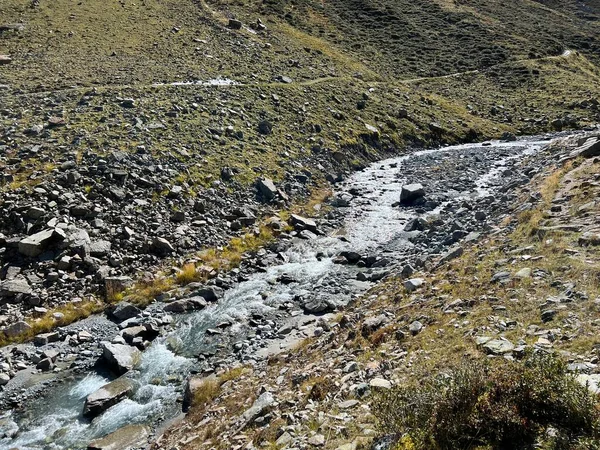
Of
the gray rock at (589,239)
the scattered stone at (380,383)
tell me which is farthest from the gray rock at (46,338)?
the gray rock at (589,239)

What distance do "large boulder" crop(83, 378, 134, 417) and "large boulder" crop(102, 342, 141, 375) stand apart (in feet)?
2.06

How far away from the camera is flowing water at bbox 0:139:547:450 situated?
14.3 m

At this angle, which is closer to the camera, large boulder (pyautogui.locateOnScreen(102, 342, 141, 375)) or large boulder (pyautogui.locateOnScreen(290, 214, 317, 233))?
large boulder (pyautogui.locateOnScreen(102, 342, 141, 375))

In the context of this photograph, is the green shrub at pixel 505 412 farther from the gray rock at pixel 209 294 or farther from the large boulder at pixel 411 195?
the large boulder at pixel 411 195

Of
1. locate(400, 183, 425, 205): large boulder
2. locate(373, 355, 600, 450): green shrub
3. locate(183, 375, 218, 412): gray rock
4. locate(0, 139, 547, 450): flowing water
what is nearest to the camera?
locate(373, 355, 600, 450): green shrub

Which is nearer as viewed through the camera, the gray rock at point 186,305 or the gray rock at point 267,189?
the gray rock at point 186,305

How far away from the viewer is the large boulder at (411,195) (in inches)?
1292

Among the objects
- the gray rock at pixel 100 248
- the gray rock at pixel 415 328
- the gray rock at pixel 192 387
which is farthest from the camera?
the gray rock at pixel 100 248

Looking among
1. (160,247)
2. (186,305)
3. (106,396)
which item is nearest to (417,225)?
(186,305)

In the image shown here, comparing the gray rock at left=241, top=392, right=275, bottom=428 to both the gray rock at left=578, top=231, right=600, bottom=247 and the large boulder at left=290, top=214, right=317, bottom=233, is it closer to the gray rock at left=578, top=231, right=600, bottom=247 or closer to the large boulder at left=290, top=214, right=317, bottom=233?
the gray rock at left=578, top=231, right=600, bottom=247

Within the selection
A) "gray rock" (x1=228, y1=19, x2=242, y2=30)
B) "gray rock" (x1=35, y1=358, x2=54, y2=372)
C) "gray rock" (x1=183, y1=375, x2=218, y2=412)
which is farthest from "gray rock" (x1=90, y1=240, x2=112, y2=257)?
"gray rock" (x1=228, y1=19, x2=242, y2=30)

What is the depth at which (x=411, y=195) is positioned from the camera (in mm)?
32875

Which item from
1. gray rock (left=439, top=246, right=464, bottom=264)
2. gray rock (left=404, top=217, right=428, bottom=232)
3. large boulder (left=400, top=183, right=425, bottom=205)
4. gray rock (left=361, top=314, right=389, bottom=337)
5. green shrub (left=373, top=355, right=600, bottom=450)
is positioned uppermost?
green shrub (left=373, top=355, right=600, bottom=450)

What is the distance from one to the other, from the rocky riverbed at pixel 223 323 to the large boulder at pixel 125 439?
10cm
